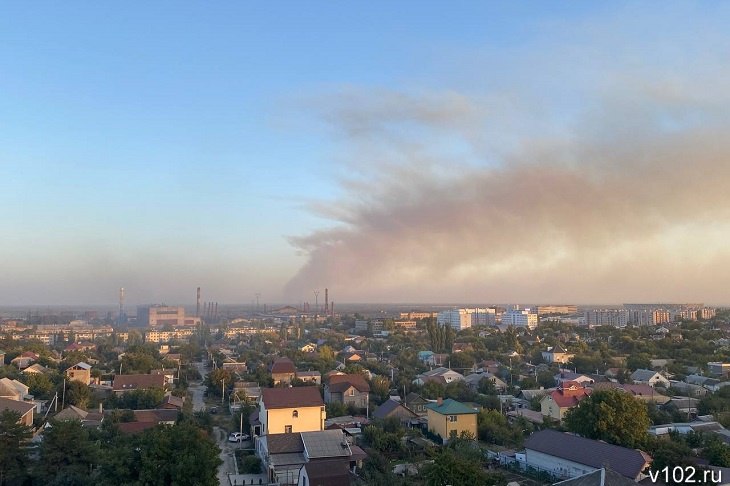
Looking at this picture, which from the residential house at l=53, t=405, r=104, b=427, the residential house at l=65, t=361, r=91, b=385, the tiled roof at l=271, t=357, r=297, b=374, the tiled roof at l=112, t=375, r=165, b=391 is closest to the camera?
Answer: the residential house at l=53, t=405, r=104, b=427

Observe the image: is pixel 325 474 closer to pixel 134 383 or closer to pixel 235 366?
pixel 134 383

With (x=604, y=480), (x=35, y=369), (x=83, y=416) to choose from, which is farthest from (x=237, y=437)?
(x=35, y=369)

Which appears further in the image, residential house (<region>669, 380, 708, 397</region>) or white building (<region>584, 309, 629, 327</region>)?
white building (<region>584, 309, 629, 327</region>)

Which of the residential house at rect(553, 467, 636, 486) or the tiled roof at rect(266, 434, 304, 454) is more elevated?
the residential house at rect(553, 467, 636, 486)

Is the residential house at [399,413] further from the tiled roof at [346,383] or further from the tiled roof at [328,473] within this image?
the tiled roof at [328,473]

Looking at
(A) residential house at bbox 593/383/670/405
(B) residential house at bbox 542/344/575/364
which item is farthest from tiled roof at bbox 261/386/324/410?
(B) residential house at bbox 542/344/575/364

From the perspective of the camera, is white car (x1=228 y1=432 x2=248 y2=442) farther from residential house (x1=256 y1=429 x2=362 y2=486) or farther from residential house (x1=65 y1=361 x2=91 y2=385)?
residential house (x1=65 y1=361 x2=91 y2=385)
